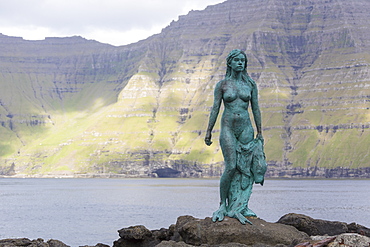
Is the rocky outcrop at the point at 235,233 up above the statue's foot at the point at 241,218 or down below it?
below

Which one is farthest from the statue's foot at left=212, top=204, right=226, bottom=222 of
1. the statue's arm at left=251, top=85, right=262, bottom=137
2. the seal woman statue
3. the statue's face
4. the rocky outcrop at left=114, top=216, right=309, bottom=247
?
the statue's face

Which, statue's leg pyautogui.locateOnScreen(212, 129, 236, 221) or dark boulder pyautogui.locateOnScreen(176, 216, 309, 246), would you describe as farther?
statue's leg pyautogui.locateOnScreen(212, 129, 236, 221)

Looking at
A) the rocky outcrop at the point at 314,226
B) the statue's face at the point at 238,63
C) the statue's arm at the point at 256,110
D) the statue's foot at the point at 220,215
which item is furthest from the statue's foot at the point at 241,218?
the statue's face at the point at 238,63

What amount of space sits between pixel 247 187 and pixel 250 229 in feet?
5.64

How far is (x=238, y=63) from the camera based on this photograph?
840 inches

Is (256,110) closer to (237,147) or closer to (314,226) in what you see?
(237,147)

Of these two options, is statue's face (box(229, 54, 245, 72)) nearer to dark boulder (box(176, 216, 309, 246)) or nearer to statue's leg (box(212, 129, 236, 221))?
statue's leg (box(212, 129, 236, 221))

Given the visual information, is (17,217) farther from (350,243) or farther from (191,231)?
(350,243)

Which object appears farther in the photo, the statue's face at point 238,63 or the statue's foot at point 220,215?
the statue's face at point 238,63

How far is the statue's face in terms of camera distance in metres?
21.3

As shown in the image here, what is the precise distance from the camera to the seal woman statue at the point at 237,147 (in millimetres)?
20609

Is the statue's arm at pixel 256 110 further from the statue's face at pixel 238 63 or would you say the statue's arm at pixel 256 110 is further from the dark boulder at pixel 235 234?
the dark boulder at pixel 235 234

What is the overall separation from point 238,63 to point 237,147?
278 centimetres

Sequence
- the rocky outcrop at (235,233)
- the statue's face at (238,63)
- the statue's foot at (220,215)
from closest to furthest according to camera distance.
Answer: the rocky outcrop at (235,233) < the statue's foot at (220,215) < the statue's face at (238,63)
